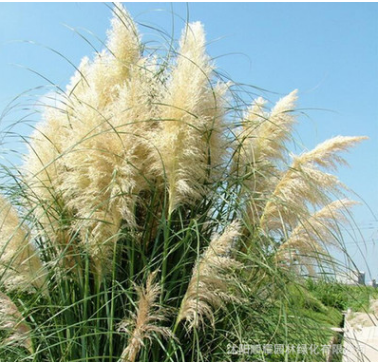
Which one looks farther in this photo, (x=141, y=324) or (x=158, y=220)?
(x=158, y=220)

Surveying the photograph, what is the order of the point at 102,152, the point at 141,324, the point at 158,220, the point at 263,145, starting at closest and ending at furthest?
the point at 141,324 < the point at 102,152 < the point at 158,220 < the point at 263,145

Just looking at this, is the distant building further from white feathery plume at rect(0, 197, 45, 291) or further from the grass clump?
white feathery plume at rect(0, 197, 45, 291)

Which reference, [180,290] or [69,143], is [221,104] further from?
[180,290]

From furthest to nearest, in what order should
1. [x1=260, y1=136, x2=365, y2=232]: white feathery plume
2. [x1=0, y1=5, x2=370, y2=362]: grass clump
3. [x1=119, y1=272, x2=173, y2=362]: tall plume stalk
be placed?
[x1=260, y1=136, x2=365, y2=232]: white feathery plume, [x1=0, y1=5, x2=370, y2=362]: grass clump, [x1=119, y1=272, x2=173, y2=362]: tall plume stalk

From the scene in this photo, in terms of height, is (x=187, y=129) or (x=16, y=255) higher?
(x=187, y=129)

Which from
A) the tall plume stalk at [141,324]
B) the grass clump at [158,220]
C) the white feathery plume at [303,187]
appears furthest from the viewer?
the white feathery plume at [303,187]

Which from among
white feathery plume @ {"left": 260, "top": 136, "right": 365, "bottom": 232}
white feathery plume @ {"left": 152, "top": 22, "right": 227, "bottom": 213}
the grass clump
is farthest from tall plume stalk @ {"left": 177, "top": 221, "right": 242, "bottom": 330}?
white feathery plume @ {"left": 260, "top": 136, "right": 365, "bottom": 232}

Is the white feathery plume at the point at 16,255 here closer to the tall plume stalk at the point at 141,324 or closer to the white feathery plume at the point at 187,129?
the tall plume stalk at the point at 141,324

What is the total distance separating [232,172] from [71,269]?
0.87 meters

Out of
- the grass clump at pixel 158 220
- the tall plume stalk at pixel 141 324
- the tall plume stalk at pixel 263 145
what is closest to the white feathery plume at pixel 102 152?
the grass clump at pixel 158 220

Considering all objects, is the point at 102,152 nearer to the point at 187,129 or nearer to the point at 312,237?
the point at 187,129

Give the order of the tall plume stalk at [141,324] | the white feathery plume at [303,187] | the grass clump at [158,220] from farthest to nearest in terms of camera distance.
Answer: the white feathery plume at [303,187]
the grass clump at [158,220]
the tall plume stalk at [141,324]

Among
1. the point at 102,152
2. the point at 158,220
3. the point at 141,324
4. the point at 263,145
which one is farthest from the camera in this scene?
the point at 263,145

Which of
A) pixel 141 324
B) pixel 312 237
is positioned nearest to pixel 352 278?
pixel 312 237
